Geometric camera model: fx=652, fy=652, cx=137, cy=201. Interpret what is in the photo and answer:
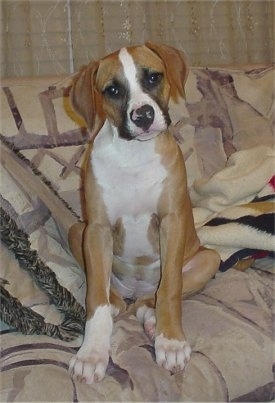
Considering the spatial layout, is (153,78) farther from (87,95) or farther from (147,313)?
(147,313)

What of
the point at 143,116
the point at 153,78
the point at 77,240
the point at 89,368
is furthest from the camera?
the point at 77,240

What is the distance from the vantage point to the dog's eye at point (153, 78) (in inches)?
67.1

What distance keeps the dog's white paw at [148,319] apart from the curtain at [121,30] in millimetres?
1498

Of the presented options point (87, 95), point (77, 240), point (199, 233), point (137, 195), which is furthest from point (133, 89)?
point (199, 233)

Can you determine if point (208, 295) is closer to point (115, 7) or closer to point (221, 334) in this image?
point (221, 334)

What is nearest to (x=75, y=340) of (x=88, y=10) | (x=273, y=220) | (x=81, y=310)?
(x=81, y=310)

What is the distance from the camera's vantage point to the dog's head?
1.62m

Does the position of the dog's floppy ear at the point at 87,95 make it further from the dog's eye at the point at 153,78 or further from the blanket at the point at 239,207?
the blanket at the point at 239,207

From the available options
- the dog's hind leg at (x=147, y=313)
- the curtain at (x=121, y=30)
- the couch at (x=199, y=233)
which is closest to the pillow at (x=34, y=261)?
the couch at (x=199, y=233)

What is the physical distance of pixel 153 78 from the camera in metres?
1.71

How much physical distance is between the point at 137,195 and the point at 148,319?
1.15ft

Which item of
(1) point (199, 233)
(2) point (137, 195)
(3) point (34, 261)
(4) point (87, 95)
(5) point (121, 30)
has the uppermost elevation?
(4) point (87, 95)

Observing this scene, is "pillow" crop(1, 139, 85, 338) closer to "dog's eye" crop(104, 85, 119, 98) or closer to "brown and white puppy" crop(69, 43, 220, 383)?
"brown and white puppy" crop(69, 43, 220, 383)

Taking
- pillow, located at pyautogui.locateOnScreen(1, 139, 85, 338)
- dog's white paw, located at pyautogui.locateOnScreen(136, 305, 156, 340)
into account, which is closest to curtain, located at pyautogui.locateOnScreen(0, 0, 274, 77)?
pillow, located at pyautogui.locateOnScreen(1, 139, 85, 338)
